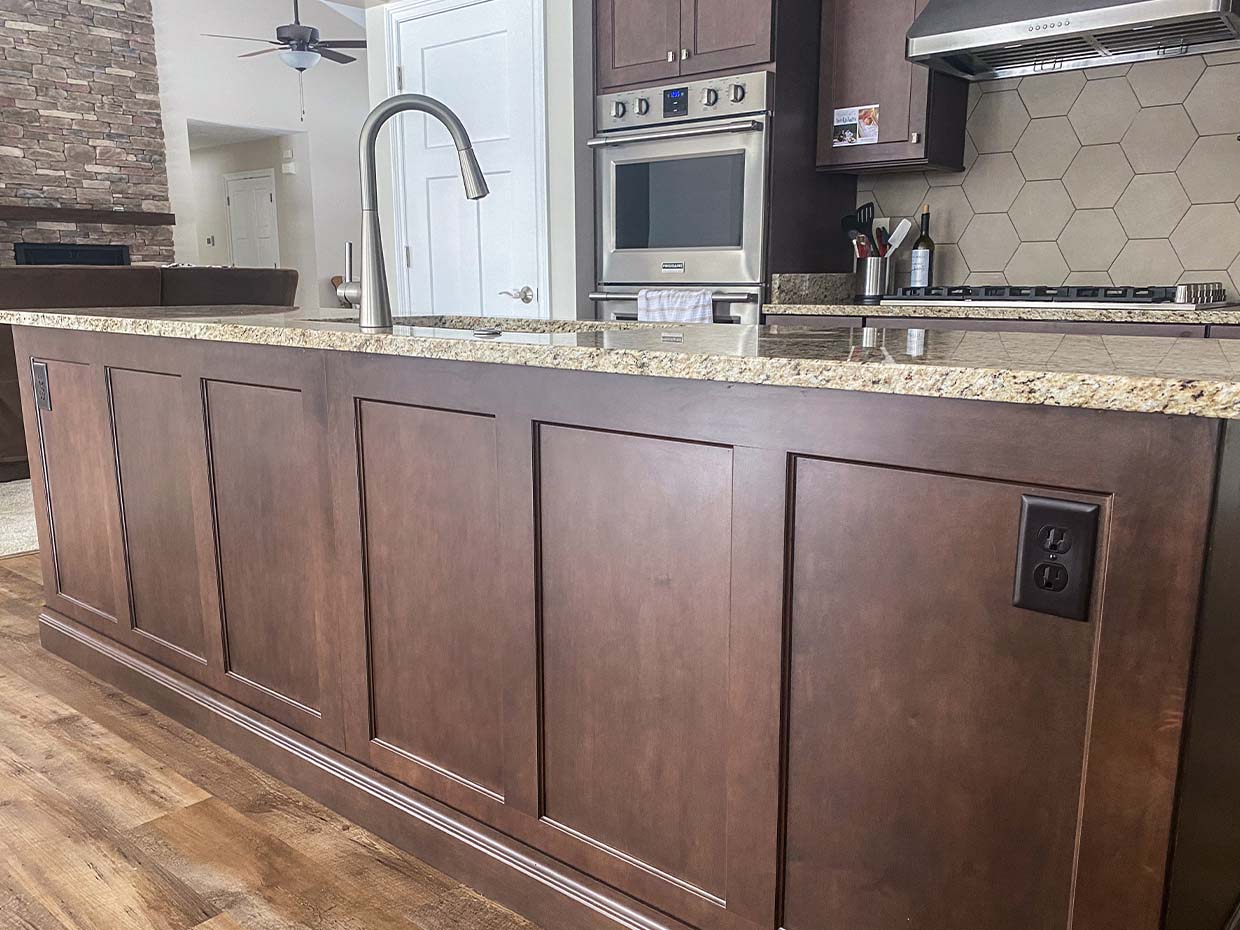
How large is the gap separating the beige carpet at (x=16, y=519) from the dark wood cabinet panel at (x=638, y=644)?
8.79 feet

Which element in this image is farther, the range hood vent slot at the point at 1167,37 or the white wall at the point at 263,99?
the white wall at the point at 263,99

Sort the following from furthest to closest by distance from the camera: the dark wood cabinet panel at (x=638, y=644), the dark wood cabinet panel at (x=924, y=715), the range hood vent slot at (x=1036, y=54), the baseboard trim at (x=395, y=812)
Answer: the range hood vent slot at (x=1036, y=54)
the baseboard trim at (x=395, y=812)
the dark wood cabinet panel at (x=638, y=644)
the dark wood cabinet panel at (x=924, y=715)

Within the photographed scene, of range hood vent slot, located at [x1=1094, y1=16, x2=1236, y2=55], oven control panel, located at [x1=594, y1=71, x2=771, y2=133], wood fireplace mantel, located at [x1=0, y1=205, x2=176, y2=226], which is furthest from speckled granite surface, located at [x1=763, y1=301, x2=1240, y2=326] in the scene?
wood fireplace mantel, located at [x1=0, y1=205, x2=176, y2=226]

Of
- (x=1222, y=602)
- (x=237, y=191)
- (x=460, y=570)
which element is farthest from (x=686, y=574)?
(x=237, y=191)

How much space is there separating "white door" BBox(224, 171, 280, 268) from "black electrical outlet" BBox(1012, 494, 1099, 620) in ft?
33.7

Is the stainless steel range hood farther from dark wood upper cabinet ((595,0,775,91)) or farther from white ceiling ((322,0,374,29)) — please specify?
white ceiling ((322,0,374,29))

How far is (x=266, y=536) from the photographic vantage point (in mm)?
1944

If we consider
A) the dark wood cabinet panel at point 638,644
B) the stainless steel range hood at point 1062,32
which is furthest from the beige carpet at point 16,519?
the stainless steel range hood at point 1062,32

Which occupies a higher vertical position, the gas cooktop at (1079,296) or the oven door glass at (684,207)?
the oven door glass at (684,207)

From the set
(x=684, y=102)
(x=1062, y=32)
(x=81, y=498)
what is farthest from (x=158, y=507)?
(x=1062, y=32)

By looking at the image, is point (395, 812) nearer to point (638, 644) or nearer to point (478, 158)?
point (638, 644)

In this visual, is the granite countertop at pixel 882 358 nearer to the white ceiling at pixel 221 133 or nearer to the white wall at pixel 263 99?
the white wall at pixel 263 99

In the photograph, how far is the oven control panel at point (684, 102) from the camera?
3439mm

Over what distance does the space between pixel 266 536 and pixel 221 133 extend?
909 cm
